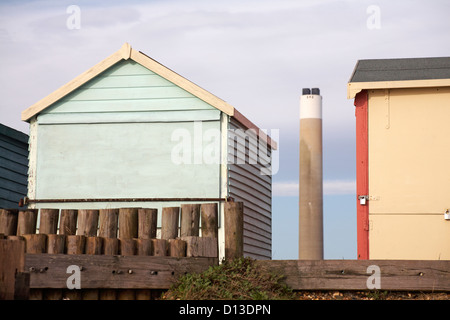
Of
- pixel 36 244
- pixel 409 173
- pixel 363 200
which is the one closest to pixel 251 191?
pixel 363 200

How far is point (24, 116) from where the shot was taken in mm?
14625

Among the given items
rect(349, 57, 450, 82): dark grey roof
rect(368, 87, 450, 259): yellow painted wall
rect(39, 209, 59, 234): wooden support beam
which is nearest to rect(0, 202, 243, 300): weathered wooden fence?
rect(39, 209, 59, 234): wooden support beam

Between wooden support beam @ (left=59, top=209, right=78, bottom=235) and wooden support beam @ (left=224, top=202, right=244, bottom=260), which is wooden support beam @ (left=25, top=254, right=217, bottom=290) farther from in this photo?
wooden support beam @ (left=59, top=209, right=78, bottom=235)

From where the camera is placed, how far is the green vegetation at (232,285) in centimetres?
792

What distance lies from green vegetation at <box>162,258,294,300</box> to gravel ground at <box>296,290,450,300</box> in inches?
12.5

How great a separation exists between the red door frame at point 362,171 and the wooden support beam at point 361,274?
4589 mm

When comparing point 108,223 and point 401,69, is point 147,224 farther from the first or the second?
point 401,69

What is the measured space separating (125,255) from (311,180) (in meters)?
13.2

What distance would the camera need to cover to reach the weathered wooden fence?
7.91 meters

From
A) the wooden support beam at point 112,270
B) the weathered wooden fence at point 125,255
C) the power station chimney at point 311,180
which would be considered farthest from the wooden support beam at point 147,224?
the power station chimney at point 311,180

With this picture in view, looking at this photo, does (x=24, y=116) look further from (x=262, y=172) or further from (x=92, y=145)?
(x=262, y=172)

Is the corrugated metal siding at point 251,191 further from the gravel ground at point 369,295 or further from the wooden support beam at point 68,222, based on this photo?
the gravel ground at point 369,295
